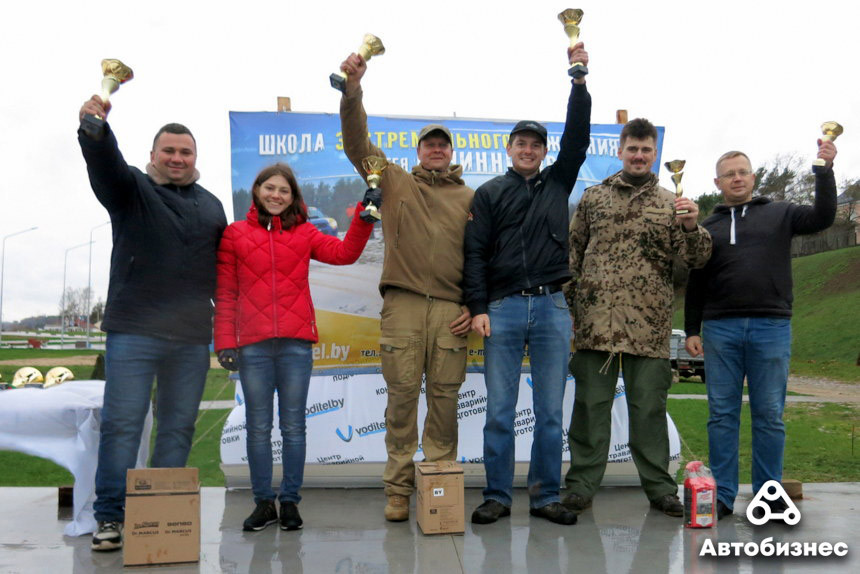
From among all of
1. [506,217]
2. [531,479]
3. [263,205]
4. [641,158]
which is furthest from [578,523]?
[263,205]

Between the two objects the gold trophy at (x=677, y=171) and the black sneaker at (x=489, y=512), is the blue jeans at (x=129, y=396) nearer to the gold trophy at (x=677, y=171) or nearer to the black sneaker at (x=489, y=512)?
the black sneaker at (x=489, y=512)

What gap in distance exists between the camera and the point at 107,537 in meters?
3.06

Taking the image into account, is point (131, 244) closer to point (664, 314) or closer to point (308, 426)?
point (308, 426)

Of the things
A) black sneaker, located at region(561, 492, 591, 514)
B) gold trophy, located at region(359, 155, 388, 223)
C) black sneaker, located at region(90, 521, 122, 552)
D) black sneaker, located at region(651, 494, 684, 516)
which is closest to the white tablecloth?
black sneaker, located at region(90, 521, 122, 552)

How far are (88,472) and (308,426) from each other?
142cm

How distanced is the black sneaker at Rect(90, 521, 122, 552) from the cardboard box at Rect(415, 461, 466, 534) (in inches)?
56.4

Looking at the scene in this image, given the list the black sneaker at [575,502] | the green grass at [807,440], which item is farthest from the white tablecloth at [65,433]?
the green grass at [807,440]

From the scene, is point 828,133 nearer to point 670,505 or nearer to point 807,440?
point 670,505

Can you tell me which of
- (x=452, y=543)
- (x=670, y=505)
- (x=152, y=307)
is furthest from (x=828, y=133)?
(x=152, y=307)

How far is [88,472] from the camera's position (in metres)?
3.40

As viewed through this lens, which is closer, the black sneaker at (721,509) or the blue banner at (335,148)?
the black sneaker at (721,509)

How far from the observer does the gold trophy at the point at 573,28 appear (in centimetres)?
341

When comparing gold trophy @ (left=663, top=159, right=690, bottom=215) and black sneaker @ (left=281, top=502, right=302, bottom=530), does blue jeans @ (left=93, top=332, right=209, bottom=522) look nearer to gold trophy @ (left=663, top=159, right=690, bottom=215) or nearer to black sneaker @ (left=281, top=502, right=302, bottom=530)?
black sneaker @ (left=281, top=502, right=302, bottom=530)

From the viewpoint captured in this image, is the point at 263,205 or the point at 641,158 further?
the point at 641,158
